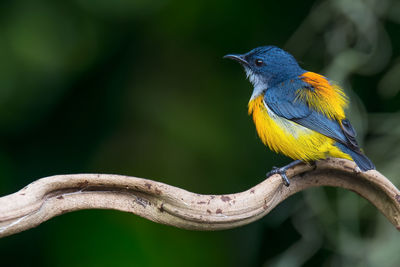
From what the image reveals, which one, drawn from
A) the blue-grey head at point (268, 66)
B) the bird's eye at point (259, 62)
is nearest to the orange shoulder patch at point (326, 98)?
the blue-grey head at point (268, 66)

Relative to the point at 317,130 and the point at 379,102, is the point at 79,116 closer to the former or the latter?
the point at 317,130

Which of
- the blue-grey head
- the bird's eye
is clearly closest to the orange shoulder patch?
the blue-grey head

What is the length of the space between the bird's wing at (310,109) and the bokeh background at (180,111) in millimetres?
316

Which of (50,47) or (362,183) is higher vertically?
(50,47)

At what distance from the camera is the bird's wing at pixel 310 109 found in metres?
2.84

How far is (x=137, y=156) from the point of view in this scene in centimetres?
357

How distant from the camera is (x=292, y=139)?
9.43 ft

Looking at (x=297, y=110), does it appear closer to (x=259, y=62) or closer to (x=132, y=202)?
(x=259, y=62)

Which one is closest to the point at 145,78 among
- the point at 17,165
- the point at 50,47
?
the point at 50,47

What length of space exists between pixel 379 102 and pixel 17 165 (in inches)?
97.1

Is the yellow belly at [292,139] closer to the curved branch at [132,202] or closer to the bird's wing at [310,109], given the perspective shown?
the bird's wing at [310,109]

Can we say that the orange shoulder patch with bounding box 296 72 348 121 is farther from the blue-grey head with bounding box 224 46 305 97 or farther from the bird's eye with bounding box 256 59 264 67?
the bird's eye with bounding box 256 59 264 67

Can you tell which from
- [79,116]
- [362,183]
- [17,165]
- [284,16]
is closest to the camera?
[362,183]

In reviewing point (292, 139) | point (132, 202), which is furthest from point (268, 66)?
point (132, 202)
